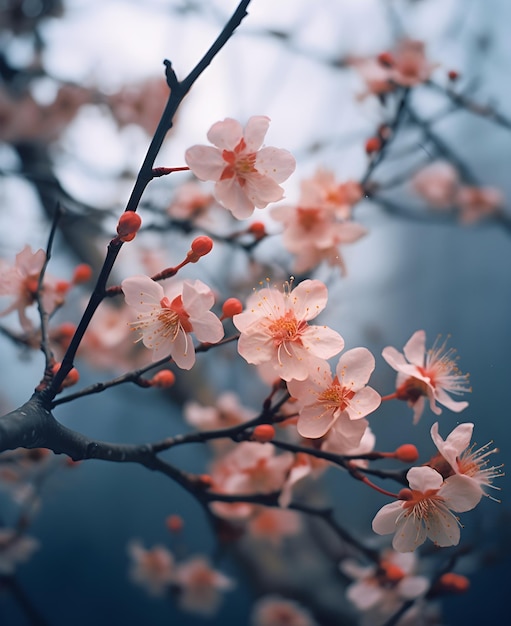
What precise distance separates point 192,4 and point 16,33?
0.39 metres

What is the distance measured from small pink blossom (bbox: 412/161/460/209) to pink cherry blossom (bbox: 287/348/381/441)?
0.72 metres

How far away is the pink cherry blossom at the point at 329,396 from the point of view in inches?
15.9

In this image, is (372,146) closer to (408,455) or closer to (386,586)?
(408,455)

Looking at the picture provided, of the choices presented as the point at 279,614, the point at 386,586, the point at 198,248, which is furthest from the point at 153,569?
the point at 198,248

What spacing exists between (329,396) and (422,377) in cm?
9

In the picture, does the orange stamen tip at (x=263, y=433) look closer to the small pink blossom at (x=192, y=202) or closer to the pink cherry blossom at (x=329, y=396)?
the pink cherry blossom at (x=329, y=396)

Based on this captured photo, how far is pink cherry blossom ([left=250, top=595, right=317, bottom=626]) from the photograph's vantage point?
95cm

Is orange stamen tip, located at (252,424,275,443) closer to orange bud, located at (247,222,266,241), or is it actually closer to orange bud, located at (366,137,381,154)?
orange bud, located at (247,222,266,241)

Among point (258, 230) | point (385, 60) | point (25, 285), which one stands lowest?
point (25, 285)

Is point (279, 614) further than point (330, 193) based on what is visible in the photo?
Yes

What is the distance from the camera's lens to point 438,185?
1.10 m

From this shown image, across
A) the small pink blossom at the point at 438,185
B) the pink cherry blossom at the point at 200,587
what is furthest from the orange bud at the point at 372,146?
the pink cherry blossom at the point at 200,587

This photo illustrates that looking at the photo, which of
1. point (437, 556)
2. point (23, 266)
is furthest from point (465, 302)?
point (23, 266)

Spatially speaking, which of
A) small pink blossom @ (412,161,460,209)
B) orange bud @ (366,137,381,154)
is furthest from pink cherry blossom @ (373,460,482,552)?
small pink blossom @ (412,161,460,209)
